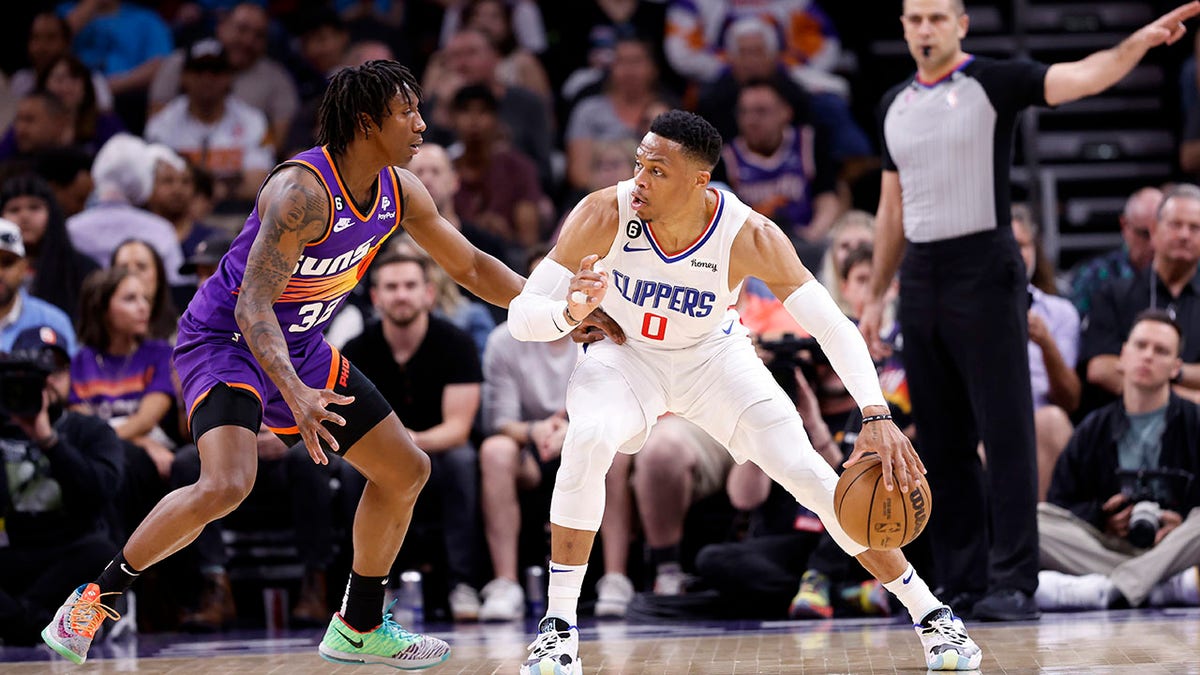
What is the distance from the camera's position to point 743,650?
17.5 feet

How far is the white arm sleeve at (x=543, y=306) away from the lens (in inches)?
181

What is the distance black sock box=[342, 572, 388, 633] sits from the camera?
16.4 feet

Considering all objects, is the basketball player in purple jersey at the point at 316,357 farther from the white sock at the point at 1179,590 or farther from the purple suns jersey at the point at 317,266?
the white sock at the point at 1179,590

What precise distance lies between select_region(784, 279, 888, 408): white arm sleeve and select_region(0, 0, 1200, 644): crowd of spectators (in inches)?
73.4

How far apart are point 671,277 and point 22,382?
10.4ft

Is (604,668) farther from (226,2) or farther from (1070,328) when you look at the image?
(226,2)

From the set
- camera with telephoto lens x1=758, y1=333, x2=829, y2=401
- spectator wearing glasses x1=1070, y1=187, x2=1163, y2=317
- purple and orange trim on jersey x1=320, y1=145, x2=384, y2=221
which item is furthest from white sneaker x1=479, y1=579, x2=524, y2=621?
spectator wearing glasses x1=1070, y1=187, x2=1163, y2=317

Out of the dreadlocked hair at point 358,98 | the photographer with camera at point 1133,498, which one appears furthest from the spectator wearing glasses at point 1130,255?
the dreadlocked hair at point 358,98

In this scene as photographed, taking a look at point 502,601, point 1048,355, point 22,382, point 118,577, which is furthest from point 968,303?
point 22,382

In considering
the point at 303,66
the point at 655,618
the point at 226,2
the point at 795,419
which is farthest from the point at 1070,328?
the point at 226,2

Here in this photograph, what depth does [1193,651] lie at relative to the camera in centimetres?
480

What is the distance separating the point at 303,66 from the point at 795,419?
7.22 metres

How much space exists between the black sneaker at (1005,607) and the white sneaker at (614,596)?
172 centimetres

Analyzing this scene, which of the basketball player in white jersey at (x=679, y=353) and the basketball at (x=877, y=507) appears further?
the basketball player in white jersey at (x=679, y=353)
